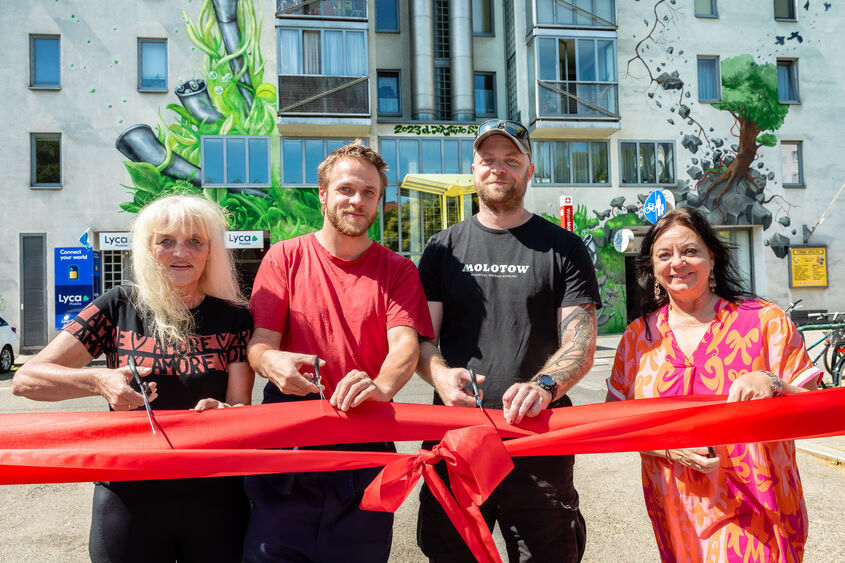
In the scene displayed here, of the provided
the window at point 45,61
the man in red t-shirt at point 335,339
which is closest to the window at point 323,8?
the window at point 45,61

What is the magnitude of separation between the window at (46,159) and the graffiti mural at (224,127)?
79.3 inches

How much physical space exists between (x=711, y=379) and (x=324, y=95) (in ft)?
65.6

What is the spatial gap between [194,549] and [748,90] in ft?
87.5

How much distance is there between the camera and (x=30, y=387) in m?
2.27

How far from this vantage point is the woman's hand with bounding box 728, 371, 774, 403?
2.36 metres

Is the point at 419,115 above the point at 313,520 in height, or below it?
above

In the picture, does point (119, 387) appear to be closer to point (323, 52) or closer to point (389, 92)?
point (323, 52)

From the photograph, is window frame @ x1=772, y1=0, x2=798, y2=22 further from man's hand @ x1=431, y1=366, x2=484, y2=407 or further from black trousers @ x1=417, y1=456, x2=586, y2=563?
man's hand @ x1=431, y1=366, x2=484, y2=407

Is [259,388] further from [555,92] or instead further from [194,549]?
[555,92]

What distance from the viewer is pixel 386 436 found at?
95.9 inches

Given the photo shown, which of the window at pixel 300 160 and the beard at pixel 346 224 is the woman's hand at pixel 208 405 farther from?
the window at pixel 300 160

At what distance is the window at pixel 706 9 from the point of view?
77.9ft

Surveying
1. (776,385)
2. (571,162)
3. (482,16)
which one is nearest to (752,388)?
(776,385)

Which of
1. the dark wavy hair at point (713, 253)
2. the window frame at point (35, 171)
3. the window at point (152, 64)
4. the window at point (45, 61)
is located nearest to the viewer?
the dark wavy hair at point (713, 253)
